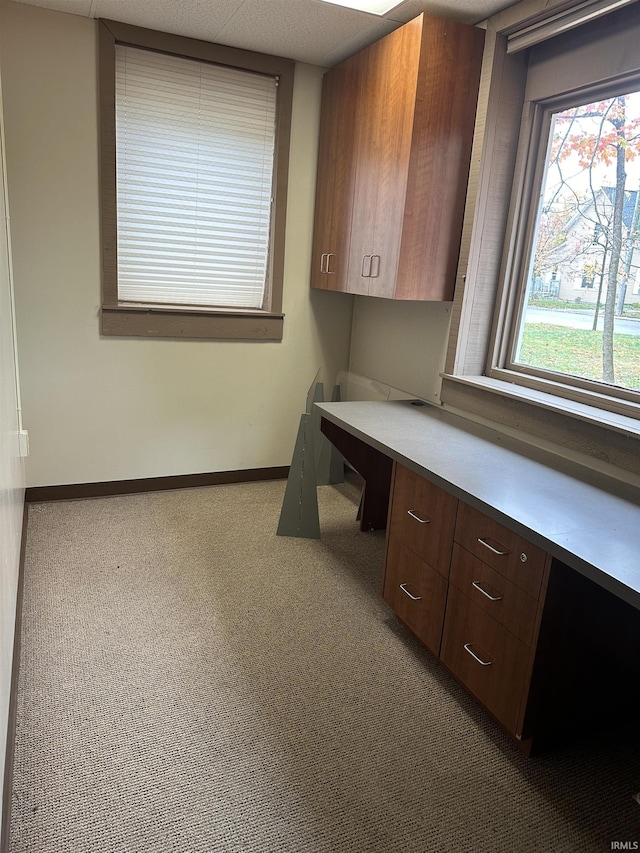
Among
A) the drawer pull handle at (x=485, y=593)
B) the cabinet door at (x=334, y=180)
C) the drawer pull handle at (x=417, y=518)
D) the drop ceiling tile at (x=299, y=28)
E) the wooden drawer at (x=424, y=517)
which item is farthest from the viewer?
the cabinet door at (x=334, y=180)

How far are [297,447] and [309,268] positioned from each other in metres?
1.27

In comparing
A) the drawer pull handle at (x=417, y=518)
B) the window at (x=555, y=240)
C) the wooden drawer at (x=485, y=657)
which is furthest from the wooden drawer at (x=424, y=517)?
the window at (x=555, y=240)

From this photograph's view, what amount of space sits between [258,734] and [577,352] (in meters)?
1.79

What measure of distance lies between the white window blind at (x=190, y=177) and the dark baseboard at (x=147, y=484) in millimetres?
1032

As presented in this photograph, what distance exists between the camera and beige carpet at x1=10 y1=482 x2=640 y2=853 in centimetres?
151

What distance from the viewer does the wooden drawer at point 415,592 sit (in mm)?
2070

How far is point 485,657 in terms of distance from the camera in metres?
1.82

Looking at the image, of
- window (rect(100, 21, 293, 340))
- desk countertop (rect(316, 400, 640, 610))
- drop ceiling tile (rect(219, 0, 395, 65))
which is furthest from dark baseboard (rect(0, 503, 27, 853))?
drop ceiling tile (rect(219, 0, 395, 65))

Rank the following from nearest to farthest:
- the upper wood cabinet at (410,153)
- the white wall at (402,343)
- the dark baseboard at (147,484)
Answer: the upper wood cabinet at (410,153)
the white wall at (402,343)
the dark baseboard at (147,484)

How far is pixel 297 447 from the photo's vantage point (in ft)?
9.88

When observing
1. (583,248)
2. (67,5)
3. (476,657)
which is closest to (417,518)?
(476,657)

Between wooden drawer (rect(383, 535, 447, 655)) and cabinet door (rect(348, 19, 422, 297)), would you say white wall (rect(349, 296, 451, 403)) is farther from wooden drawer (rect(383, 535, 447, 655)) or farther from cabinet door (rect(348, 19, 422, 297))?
wooden drawer (rect(383, 535, 447, 655))

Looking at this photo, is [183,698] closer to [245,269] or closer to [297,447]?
[297,447]

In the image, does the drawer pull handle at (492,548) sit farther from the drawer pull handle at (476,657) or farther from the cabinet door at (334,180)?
the cabinet door at (334,180)
